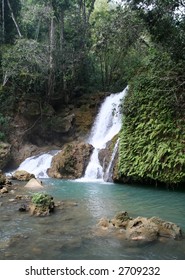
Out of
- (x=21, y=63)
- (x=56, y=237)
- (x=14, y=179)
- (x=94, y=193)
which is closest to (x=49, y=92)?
(x=21, y=63)

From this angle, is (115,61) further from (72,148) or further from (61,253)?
(61,253)

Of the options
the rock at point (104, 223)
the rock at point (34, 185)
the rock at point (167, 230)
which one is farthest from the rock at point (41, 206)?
the rock at point (34, 185)

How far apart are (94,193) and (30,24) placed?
17448 mm

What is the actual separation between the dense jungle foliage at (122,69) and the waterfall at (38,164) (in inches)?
103

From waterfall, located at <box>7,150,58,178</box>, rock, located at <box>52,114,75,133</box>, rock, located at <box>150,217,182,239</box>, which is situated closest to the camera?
rock, located at <box>150,217,182,239</box>

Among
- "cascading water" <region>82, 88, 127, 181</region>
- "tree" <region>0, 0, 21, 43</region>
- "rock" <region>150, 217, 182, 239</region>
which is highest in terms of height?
"tree" <region>0, 0, 21, 43</region>

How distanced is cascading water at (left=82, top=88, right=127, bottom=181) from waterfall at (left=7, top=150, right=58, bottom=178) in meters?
2.56

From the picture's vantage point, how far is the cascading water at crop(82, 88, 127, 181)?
17453 millimetres

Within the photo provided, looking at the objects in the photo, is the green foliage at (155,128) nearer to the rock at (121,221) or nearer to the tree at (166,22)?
the tree at (166,22)

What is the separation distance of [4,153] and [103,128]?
239 inches

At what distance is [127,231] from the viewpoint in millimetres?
7434

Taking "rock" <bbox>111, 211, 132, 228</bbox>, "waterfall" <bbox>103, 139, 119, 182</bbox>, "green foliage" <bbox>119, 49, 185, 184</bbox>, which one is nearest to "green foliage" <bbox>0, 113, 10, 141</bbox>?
"waterfall" <bbox>103, 139, 119, 182</bbox>

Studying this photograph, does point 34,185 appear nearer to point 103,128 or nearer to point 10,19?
point 103,128

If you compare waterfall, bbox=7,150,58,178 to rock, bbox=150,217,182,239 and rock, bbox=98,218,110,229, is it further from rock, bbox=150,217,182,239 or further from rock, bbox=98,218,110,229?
rock, bbox=150,217,182,239
